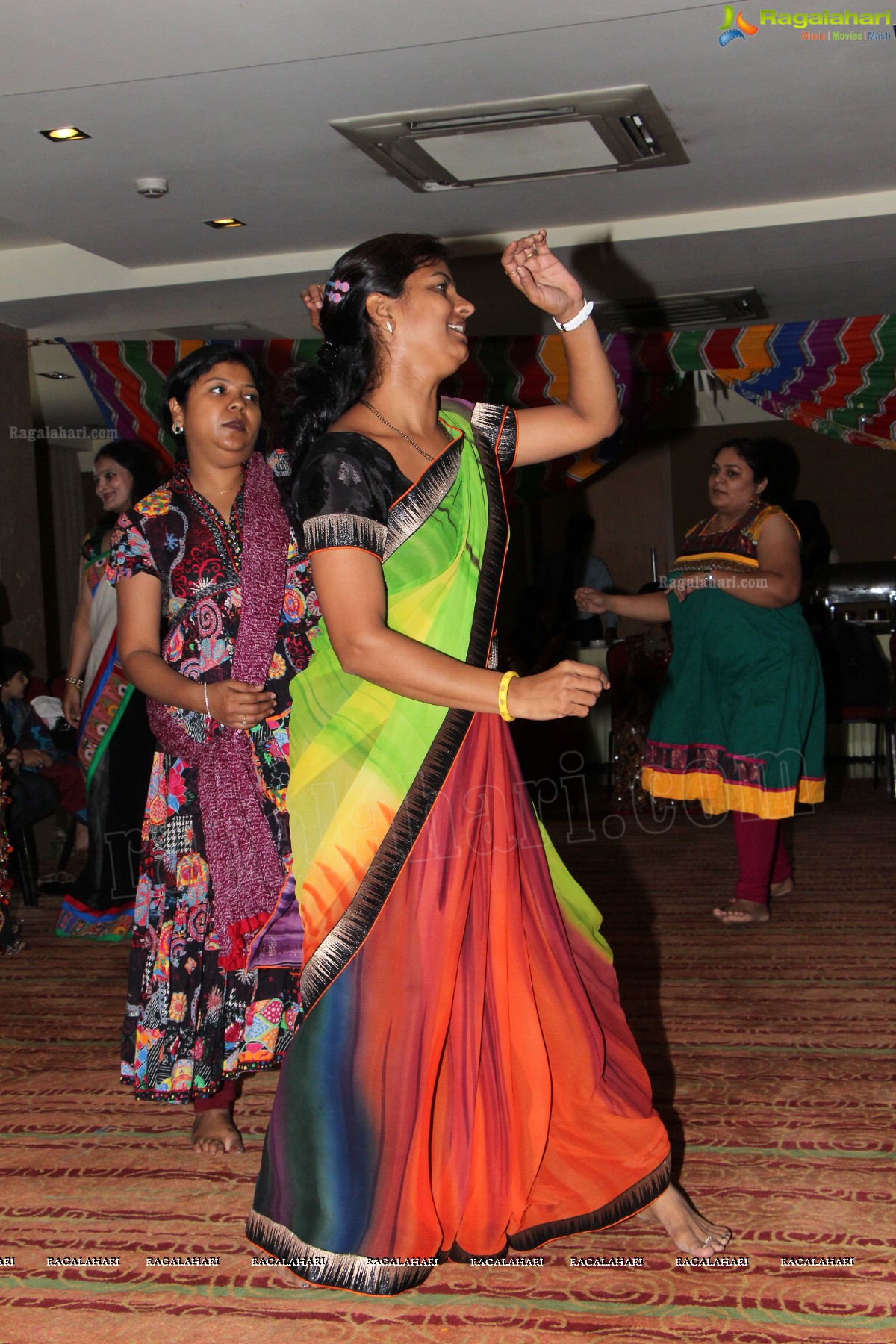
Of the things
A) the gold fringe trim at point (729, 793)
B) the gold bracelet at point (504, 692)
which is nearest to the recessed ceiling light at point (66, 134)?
the gold fringe trim at point (729, 793)

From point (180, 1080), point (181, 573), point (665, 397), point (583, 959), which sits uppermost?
point (665, 397)

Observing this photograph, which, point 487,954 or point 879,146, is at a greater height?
point 879,146

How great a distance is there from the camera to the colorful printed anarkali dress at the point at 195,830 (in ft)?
7.32

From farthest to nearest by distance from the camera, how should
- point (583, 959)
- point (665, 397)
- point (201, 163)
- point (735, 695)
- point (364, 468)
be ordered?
point (665, 397) → point (201, 163) → point (735, 695) → point (583, 959) → point (364, 468)

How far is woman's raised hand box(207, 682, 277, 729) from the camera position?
2055mm

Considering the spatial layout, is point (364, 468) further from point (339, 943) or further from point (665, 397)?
point (665, 397)

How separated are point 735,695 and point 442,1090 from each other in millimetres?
2491

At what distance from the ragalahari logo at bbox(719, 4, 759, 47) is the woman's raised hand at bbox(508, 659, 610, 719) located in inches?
110

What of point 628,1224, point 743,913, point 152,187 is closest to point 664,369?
point 152,187

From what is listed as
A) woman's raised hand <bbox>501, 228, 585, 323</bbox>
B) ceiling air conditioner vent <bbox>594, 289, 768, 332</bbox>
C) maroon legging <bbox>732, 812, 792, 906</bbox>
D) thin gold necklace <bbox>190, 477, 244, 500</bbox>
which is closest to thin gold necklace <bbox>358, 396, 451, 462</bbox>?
woman's raised hand <bbox>501, 228, 585, 323</bbox>

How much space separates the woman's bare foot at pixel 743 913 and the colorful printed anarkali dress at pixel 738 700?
297 millimetres

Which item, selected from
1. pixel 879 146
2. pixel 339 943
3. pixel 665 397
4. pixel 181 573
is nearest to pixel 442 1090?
pixel 339 943

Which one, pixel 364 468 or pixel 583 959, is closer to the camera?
pixel 364 468

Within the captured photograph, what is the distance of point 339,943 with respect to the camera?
5.44 ft
